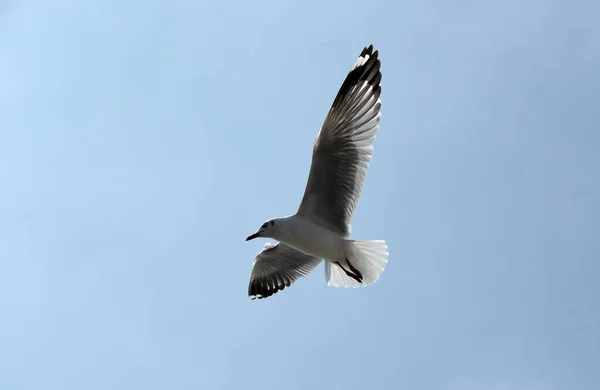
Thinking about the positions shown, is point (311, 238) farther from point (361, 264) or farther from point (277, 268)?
point (277, 268)

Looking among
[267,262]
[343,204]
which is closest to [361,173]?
[343,204]

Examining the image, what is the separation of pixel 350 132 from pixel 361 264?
4.47 feet

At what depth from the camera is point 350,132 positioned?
760 centimetres

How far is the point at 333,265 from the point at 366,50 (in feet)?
7.28

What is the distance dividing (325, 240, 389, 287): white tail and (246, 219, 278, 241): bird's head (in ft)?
2.34

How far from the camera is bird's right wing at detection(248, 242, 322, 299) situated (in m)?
9.30

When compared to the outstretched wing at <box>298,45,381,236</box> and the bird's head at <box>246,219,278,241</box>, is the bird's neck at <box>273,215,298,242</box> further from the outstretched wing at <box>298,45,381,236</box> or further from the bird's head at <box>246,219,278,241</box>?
the outstretched wing at <box>298,45,381,236</box>

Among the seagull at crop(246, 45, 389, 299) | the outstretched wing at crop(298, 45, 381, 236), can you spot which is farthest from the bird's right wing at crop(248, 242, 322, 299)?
the outstretched wing at crop(298, 45, 381, 236)

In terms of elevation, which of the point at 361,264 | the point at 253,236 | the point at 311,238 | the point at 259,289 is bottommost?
the point at 361,264

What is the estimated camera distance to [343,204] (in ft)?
26.2

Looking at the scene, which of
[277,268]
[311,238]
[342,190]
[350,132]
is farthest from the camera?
[277,268]

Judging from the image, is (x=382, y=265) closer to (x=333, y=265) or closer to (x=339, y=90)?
(x=333, y=265)

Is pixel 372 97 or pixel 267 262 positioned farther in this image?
pixel 267 262

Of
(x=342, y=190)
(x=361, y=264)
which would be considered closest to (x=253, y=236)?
(x=342, y=190)
